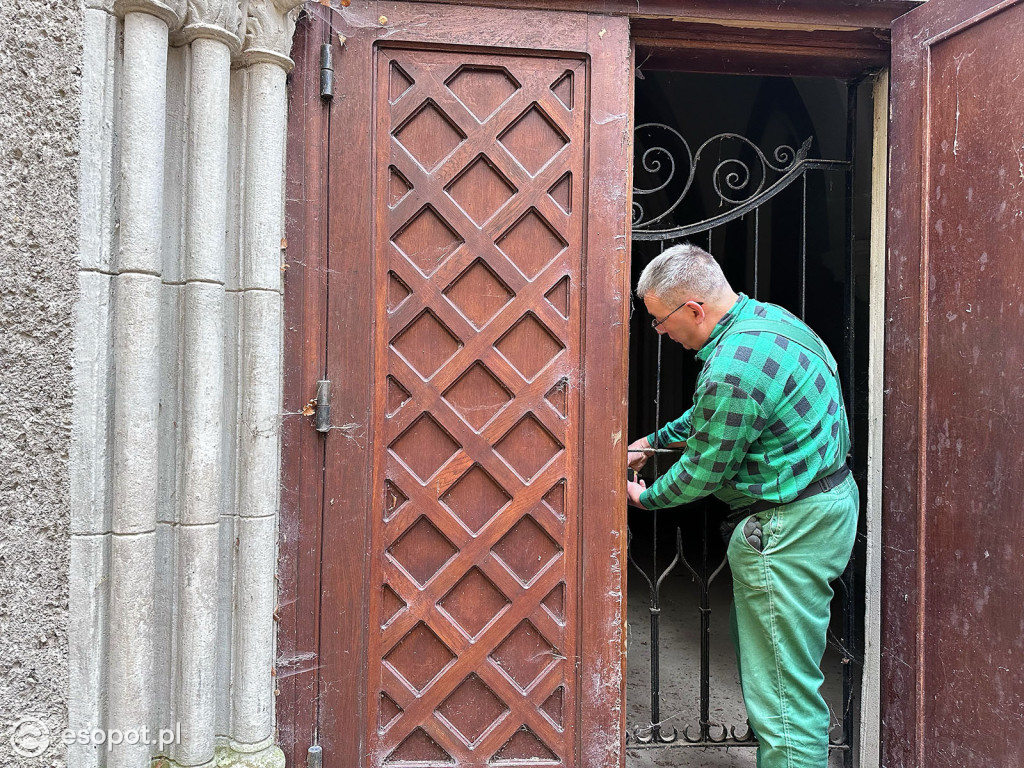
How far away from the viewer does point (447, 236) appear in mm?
2148

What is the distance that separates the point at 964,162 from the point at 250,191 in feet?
7.02

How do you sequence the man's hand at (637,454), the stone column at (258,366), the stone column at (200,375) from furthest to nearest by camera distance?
the man's hand at (637,454)
the stone column at (258,366)
the stone column at (200,375)

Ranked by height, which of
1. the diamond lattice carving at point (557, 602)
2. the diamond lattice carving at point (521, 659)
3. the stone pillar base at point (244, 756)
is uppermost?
the diamond lattice carving at point (557, 602)

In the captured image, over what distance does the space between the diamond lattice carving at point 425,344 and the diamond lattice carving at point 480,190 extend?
1.20ft

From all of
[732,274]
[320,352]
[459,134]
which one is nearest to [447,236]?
[459,134]

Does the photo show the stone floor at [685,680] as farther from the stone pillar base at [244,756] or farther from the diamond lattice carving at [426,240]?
the diamond lattice carving at [426,240]

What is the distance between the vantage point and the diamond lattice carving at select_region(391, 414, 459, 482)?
213 cm

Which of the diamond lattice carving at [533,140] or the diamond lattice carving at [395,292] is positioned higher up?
the diamond lattice carving at [533,140]

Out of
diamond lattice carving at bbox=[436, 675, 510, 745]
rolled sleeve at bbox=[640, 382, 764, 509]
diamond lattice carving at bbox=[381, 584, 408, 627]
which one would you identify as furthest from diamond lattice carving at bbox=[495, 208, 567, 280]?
diamond lattice carving at bbox=[436, 675, 510, 745]

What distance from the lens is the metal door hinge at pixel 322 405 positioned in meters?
2.06

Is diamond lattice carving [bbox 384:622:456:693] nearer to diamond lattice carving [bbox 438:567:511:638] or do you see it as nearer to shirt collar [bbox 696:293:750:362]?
diamond lattice carving [bbox 438:567:511:638]

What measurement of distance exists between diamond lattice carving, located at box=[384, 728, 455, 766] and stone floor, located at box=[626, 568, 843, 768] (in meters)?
0.93

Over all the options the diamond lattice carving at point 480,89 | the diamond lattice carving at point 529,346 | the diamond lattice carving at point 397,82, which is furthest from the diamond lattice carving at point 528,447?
the diamond lattice carving at point 397,82

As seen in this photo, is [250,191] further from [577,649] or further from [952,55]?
[952,55]
